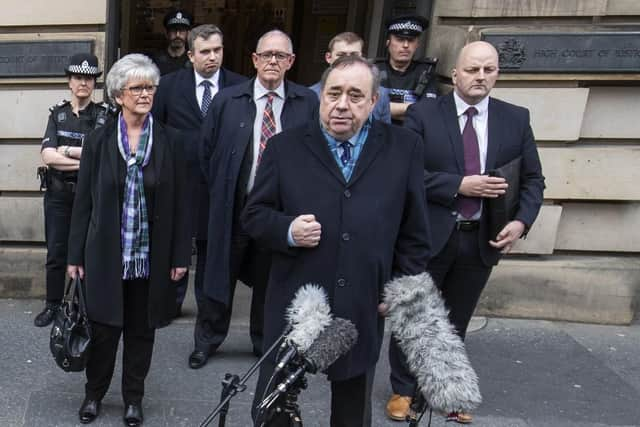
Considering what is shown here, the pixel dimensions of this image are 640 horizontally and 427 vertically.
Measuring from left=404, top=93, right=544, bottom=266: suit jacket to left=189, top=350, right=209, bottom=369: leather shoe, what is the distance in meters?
1.74

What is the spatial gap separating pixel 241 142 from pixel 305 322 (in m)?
2.04

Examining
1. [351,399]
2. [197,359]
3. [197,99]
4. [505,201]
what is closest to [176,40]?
[197,99]

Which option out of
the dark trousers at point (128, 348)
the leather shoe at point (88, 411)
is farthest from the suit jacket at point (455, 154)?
the leather shoe at point (88, 411)

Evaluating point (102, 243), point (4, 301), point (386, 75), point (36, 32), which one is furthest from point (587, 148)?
point (4, 301)

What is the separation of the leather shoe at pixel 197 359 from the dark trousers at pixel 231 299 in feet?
0.11

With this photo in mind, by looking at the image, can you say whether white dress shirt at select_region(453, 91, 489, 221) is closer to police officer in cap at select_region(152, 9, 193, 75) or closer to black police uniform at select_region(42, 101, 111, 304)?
black police uniform at select_region(42, 101, 111, 304)

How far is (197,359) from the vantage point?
4.58m

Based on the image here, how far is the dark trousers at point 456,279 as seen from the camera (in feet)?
12.5

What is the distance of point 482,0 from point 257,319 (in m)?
2.96

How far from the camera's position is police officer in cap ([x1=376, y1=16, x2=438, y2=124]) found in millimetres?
5020

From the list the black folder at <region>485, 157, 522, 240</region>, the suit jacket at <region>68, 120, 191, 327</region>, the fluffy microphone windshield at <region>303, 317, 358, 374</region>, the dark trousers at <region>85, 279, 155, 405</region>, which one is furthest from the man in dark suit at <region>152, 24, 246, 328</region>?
the fluffy microphone windshield at <region>303, 317, 358, 374</region>

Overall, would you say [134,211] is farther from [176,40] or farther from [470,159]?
[176,40]

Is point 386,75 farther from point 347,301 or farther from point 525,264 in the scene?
point 347,301

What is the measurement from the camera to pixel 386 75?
5.08 meters
